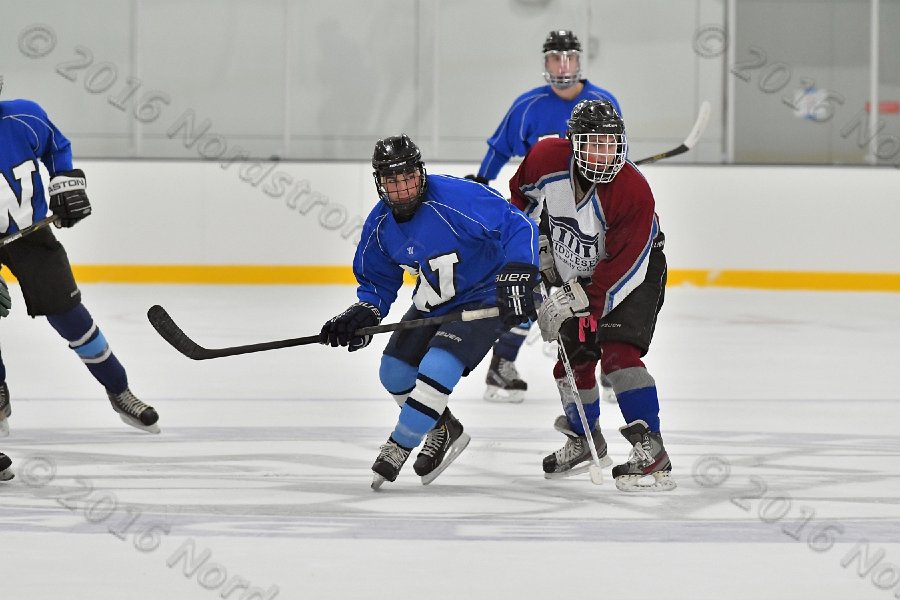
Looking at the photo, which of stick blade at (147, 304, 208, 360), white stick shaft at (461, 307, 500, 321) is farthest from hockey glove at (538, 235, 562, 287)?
stick blade at (147, 304, 208, 360)

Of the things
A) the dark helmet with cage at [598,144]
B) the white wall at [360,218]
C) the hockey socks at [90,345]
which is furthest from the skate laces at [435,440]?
the white wall at [360,218]

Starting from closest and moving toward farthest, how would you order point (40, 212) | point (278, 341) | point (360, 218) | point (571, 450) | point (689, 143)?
1. point (278, 341)
2. point (571, 450)
3. point (40, 212)
4. point (689, 143)
5. point (360, 218)

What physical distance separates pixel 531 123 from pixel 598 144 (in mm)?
2192

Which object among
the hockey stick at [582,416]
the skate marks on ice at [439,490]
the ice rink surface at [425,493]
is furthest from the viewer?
the hockey stick at [582,416]

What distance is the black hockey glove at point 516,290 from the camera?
338 centimetres

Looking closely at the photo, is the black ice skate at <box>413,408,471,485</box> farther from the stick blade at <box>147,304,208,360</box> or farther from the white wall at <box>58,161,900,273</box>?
the white wall at <box>58,161,900,273</box>

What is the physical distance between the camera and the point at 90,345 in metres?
4.31

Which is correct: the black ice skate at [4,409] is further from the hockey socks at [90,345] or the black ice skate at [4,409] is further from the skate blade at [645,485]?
the skate blade at [645,485]

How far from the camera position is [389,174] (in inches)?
135

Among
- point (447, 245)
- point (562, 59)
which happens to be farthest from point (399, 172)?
point (562, 59)

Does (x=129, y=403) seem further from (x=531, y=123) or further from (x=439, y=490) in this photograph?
(x=531, y=123)

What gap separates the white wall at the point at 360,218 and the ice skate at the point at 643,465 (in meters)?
6.08

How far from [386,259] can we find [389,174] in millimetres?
296

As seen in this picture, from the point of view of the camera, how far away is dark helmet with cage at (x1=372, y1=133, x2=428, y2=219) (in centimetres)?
341
